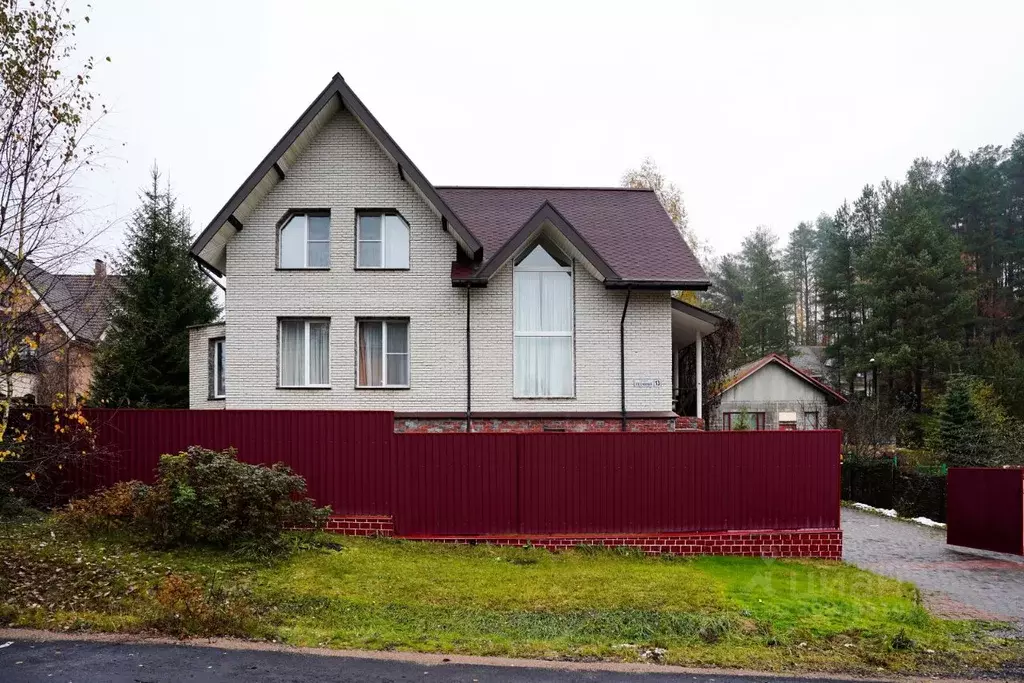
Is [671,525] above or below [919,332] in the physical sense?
below

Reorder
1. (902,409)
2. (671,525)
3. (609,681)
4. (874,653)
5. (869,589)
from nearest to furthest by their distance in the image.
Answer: (609,681), (874,653), (869,589), (671,525), (902,409)

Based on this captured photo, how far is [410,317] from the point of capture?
1800 centimetres

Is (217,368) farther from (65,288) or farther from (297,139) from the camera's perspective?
(65,288)

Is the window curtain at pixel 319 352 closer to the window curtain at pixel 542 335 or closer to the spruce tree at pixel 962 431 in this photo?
the window curtain at pixel 542 335

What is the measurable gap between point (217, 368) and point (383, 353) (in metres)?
4.54

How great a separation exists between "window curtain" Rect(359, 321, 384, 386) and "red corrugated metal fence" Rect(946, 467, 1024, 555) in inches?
479

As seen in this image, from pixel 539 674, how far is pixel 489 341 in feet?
35.9

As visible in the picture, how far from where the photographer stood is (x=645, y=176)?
39812 mm

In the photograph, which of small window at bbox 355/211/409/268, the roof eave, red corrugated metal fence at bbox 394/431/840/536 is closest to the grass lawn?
red corrugated metal fence at bbox 394/431/840/536

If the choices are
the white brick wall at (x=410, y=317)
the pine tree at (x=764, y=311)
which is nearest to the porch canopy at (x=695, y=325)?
the white brick wall at (x=410, y=317)

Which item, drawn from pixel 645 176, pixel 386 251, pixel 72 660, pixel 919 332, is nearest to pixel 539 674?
pixel 72 660

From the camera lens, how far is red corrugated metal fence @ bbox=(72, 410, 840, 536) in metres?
13.7

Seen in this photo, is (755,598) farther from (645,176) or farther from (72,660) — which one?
(645,176)

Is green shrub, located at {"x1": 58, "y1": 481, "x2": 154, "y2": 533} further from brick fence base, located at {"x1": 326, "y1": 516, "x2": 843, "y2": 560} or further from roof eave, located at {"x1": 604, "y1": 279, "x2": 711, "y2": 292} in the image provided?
roof eave, located at {"x1": 604, "y1": 279, "x2": 711, "y2": 292}
